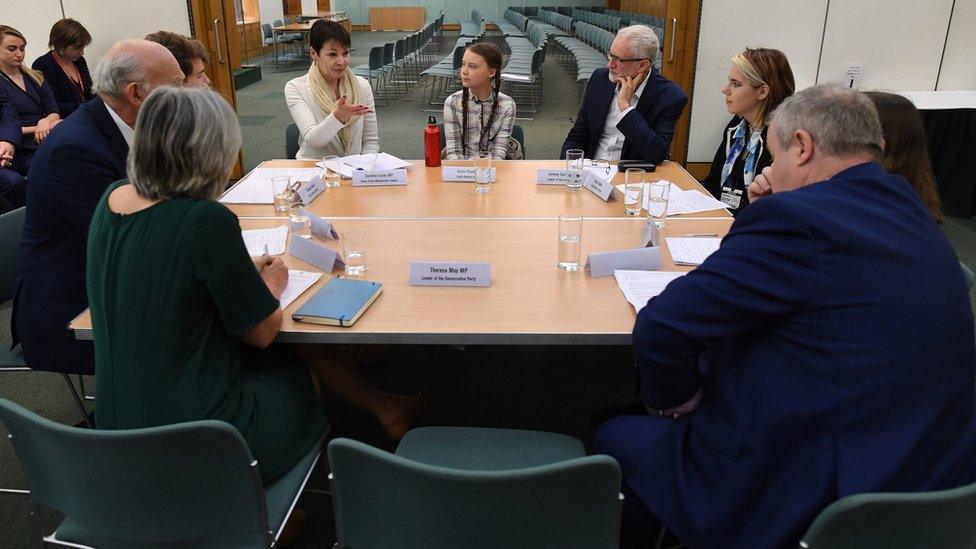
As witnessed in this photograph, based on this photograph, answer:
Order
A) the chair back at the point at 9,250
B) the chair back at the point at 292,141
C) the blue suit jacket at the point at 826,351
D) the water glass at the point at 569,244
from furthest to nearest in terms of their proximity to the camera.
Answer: the chair back at the point at 292,141 < the chair back at the point at 9,250 < the water glass at the point at 569,244 < the blue suit jacket at the point at 826,351

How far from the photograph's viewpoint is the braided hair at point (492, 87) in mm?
3518

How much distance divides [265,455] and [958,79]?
19.8 feet

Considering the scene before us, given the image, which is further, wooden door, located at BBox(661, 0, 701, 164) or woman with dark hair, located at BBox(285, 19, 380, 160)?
wooden door, located at BBox(661, 0, 701, 164)

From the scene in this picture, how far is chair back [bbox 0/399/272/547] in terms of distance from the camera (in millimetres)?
1124

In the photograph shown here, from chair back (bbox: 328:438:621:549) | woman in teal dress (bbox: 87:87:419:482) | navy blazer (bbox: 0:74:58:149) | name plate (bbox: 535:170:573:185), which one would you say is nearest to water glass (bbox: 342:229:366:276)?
woman in teal dress (bbox: 87:87:419:482)

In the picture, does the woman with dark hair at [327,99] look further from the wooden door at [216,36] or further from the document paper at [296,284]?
the wooden door at [216,36]

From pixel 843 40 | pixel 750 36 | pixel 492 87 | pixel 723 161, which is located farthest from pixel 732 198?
pixel 843 40

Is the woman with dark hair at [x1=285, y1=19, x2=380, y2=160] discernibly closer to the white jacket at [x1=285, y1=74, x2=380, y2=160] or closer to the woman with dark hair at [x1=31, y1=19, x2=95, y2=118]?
the white jacket at [x1=285, y1=74, x2=380, y2=160]

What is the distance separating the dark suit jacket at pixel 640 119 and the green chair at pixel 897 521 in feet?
7.80

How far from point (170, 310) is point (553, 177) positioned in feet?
6.19

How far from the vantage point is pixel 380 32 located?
16453 millimetres

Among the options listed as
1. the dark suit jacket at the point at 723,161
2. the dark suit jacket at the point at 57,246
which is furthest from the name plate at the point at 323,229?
the dark suit jacket at the point at 723,161

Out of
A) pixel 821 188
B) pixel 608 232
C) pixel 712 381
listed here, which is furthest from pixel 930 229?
pixel 608 232

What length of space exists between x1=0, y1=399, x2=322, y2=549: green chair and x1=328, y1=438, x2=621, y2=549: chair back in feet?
0.75
